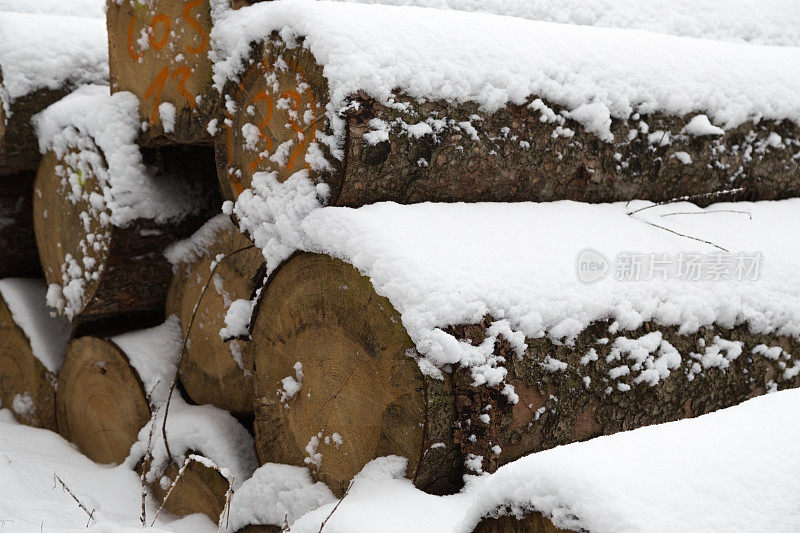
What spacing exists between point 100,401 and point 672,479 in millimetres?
2100

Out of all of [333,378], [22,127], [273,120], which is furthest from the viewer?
[22,127]

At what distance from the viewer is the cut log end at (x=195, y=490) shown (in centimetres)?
187

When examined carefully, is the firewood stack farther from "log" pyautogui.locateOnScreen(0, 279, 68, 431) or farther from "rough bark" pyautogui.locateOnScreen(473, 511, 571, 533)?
"log" pyautogui.locateOnScreen(0, 279, 68, 431)

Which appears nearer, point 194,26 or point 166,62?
point 194,26

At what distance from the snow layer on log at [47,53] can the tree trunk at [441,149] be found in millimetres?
1019

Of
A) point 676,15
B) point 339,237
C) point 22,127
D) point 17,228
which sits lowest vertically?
point 17,228

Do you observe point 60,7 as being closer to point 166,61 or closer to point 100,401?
point 166,61

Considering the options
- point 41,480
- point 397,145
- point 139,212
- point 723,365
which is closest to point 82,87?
point 139,212

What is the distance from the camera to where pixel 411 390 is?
128 cm

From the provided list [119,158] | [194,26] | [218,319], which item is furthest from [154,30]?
[218,319]

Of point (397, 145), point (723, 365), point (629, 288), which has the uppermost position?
point (397, 145)

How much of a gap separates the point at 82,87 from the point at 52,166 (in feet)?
1.03

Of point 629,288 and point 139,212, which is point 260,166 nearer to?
point 139,212

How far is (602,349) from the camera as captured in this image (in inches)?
57.7
